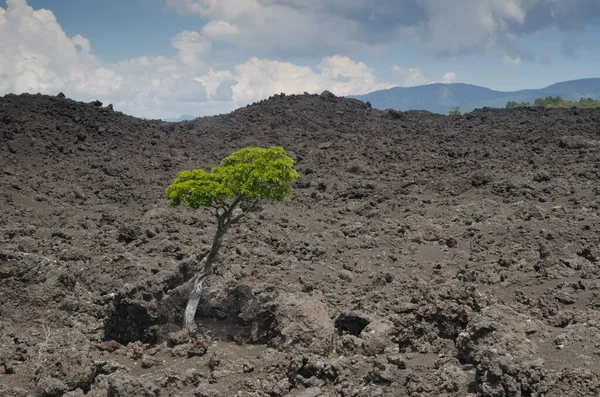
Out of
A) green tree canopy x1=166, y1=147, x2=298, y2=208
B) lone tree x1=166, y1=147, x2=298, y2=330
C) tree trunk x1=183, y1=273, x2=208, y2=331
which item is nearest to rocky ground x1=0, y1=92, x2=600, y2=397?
tree trunk x1=183, y1=273, x2=208, y2=331

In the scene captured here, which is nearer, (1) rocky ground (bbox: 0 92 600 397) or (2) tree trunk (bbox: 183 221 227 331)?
(1) rocky ground (bbox: 0 92 600 397)

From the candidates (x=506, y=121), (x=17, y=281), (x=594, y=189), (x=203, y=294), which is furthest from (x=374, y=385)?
(x=506, y=121)

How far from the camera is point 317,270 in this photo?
17.2 m

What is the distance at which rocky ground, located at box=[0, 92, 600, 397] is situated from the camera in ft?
31.2

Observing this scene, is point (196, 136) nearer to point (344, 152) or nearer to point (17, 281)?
point (344, 152)

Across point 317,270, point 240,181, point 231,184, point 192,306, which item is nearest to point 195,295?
point 192,306

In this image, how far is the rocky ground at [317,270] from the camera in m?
9.52

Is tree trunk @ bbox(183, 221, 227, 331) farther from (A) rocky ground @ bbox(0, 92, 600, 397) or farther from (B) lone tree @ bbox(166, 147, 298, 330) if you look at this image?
(A) rocky ground @ bbox(0, 92, 600, 397)

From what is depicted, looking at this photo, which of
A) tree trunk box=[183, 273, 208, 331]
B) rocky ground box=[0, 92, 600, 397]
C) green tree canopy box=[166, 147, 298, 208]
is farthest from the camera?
tree trunk box=[183, 273, 208, 331]

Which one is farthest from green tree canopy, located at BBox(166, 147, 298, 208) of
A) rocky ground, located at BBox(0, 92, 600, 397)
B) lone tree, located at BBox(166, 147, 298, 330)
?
rocky ground, located at BBox(0, 92, 600, 397)

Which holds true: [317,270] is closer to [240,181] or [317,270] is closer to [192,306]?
[192,306]

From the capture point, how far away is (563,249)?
52.4 ft

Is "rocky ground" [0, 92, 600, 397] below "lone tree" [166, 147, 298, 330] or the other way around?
below

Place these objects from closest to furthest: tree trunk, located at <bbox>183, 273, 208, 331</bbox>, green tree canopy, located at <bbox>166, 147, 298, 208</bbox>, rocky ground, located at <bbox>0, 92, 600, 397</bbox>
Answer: rocky ground, located at <bbox>0, 92, 600, 397</bbox>, green tree canopy, located at <bbox>166, 147, 298, 208</bbox>, tree trunk, located at <bbox>183, 273, 208, 331</bbox>
